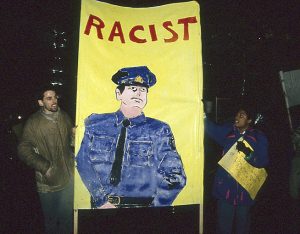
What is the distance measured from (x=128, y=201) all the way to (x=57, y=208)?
1046mm

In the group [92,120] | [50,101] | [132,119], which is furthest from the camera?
[50,101]

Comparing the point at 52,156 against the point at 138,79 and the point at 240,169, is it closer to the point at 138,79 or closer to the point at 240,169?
the point at 138,79

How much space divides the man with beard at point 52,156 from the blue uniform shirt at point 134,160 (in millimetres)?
717

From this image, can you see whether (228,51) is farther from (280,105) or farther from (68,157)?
(68,157)

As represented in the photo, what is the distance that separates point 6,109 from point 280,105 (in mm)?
5238

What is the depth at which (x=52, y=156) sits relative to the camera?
3455 mm

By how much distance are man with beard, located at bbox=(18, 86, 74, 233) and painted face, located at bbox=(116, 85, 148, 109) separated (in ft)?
3.02

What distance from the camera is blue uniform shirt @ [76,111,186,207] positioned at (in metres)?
2.87

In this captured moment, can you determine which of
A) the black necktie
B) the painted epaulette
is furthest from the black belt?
the painted epaulette

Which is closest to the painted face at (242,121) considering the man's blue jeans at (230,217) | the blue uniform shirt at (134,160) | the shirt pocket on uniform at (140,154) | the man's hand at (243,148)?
the man's hand at (243,148)

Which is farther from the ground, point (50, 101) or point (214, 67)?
point (214, 67)

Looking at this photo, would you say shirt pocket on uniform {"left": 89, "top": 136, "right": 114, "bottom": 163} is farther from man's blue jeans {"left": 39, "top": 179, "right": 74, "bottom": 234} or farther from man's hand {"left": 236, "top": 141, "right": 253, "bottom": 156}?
man's hand {"left": 236, "top": 141, "right": 253, "bottom": 156}

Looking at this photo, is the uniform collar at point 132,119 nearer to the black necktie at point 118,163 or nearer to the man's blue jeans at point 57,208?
the black necktie at point 118,163

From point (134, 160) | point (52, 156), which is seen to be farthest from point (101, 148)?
point (52, 156)
